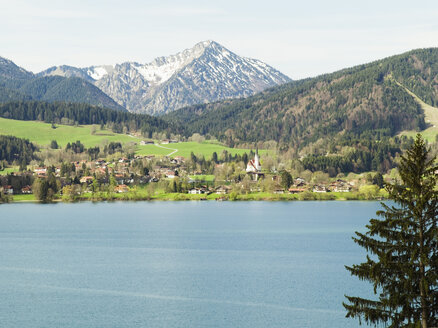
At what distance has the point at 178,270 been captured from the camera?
6141 cm

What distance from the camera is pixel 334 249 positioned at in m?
75.2

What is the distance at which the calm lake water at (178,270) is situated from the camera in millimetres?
44531

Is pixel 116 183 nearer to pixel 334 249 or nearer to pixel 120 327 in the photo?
pixel 334 249

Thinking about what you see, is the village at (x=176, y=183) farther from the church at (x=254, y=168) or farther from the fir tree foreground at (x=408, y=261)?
the fir tree foreground at (x=408, y=261)

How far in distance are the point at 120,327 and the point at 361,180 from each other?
450ft

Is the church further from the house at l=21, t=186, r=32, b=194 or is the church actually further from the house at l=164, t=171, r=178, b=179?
the house at l=21, t=186, r=32, b=194

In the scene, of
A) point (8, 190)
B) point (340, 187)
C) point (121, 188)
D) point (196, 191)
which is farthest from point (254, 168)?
point (8, 190)

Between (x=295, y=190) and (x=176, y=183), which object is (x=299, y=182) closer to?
(x=295, y=190)

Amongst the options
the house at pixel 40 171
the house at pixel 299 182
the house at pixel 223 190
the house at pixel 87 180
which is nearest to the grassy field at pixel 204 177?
the house at pixel 223 190

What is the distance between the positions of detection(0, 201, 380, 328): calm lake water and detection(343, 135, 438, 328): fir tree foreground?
2143 cm

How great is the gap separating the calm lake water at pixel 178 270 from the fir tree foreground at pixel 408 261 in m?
21.4

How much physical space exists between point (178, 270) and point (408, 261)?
4222cm

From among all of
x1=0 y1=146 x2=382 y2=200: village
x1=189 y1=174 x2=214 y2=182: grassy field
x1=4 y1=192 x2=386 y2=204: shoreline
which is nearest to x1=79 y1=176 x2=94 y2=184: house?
x1=0 y1=146 x2=382 y2=200: village

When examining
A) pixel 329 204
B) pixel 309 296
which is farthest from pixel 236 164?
pixel 309 296
